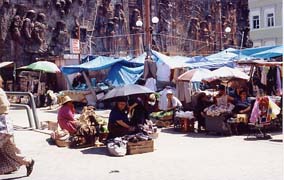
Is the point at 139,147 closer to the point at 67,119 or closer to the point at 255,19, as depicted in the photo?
the point at 67,119

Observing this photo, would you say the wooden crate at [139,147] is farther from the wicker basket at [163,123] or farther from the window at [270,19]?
the window at [270,19]

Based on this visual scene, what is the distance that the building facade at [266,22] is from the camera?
118ft

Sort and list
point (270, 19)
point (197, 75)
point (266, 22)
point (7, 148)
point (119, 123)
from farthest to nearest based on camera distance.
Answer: point (266, 22) → point (270, 19) → point (197, 75) → point (119, 123) → point (7, 148)

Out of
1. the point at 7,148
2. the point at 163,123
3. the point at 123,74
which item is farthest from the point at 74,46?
the point at 7,148

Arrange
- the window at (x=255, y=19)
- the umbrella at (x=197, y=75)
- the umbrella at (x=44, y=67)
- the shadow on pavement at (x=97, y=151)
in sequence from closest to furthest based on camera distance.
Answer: the shadow on pavement at (x=97, y=151)
the umbrella at (x=197, y=75)
the umbrella at (x=44, y=67)
the window at (x=255, y=19)

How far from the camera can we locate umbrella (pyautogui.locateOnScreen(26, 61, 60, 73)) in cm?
2139

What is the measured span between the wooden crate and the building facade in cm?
2913

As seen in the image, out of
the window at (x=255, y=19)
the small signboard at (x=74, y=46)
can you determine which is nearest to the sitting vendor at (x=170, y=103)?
the small signboard at (x=74, y=46)

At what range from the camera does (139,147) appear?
8641 millimetres

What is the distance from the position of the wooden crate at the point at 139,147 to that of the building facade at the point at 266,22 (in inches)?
1147

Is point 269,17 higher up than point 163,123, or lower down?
higher up

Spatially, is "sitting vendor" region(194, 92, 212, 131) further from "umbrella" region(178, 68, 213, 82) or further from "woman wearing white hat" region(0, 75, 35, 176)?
"woman wearing white hat" region(0, 75, 35, 176)

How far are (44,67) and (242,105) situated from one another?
12.6 metres

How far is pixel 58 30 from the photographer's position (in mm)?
24703
